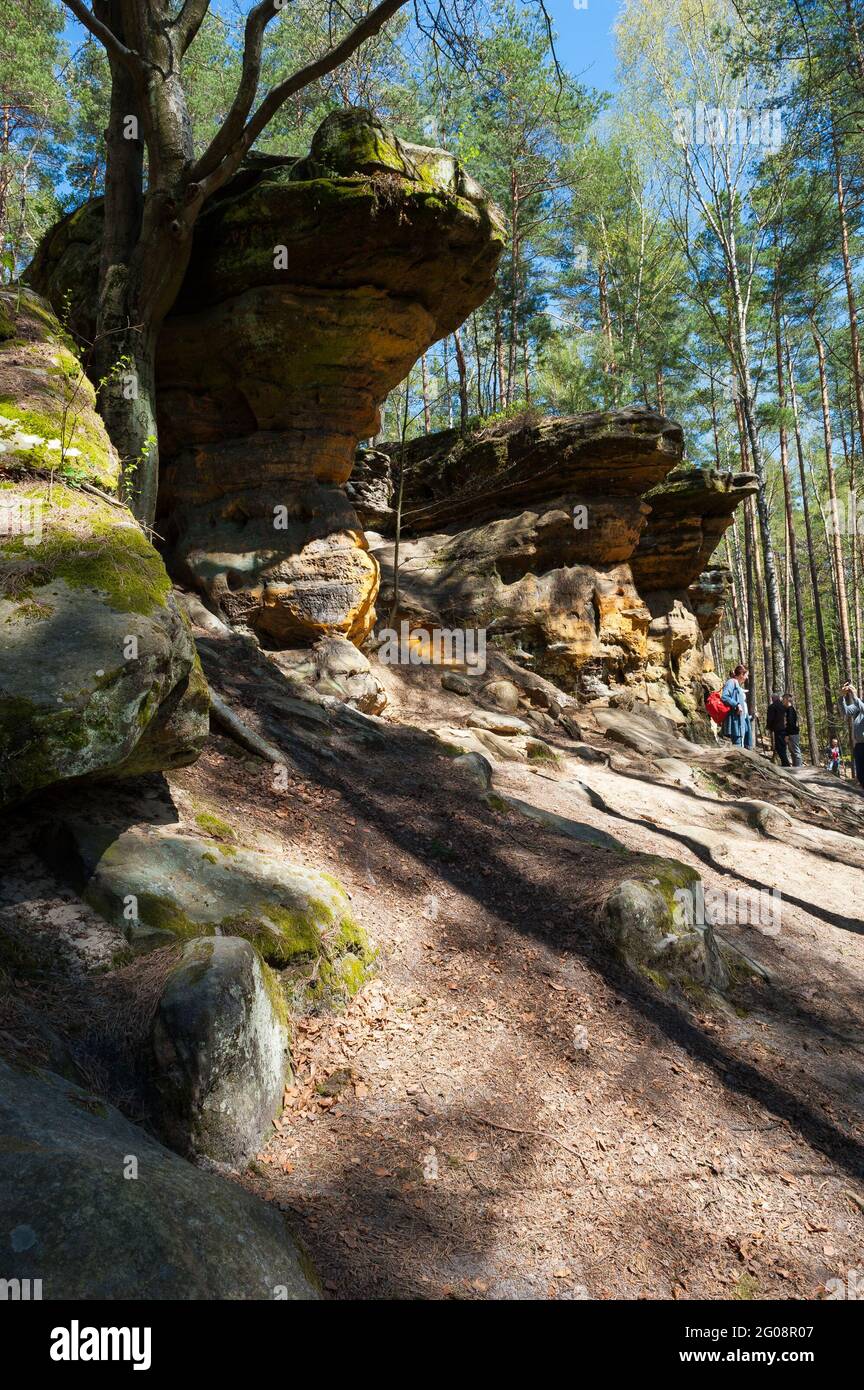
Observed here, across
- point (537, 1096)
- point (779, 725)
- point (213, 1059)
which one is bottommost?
point (537, 1096)

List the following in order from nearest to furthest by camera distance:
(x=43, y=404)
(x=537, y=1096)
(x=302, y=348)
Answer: (x=537, y=1096), (x=43, y=404), (x=302, y=348)

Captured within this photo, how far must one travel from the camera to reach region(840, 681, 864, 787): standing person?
12.8m

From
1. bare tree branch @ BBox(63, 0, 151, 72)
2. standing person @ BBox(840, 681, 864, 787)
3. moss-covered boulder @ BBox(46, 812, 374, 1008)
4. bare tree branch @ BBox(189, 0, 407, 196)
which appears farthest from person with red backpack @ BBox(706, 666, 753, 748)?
bare tree branch @ BBox(63, 0, 151, 72)

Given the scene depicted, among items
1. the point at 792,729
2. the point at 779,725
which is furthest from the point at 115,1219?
the point at 792,729

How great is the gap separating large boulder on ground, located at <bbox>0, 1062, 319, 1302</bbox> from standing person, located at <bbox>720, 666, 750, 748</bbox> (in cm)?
1416

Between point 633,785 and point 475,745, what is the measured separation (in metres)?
2.47

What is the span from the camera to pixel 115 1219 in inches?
76.3

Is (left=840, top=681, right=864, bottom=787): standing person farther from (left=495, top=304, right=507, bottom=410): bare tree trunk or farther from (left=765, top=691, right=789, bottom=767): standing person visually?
(left=495, top=304, right=507, bottom=410): bare tree trunk

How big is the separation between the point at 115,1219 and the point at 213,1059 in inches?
38.1

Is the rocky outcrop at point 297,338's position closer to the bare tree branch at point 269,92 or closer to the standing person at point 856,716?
the bare tree branch at point 269,92

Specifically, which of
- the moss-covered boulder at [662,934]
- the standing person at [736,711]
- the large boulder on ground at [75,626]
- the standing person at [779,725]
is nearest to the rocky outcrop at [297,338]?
the large boulder on ground at [75,626]

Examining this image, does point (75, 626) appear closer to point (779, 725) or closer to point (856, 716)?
point (856, 716)

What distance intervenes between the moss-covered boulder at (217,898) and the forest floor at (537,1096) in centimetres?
23

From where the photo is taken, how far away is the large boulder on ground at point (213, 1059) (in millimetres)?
2855
